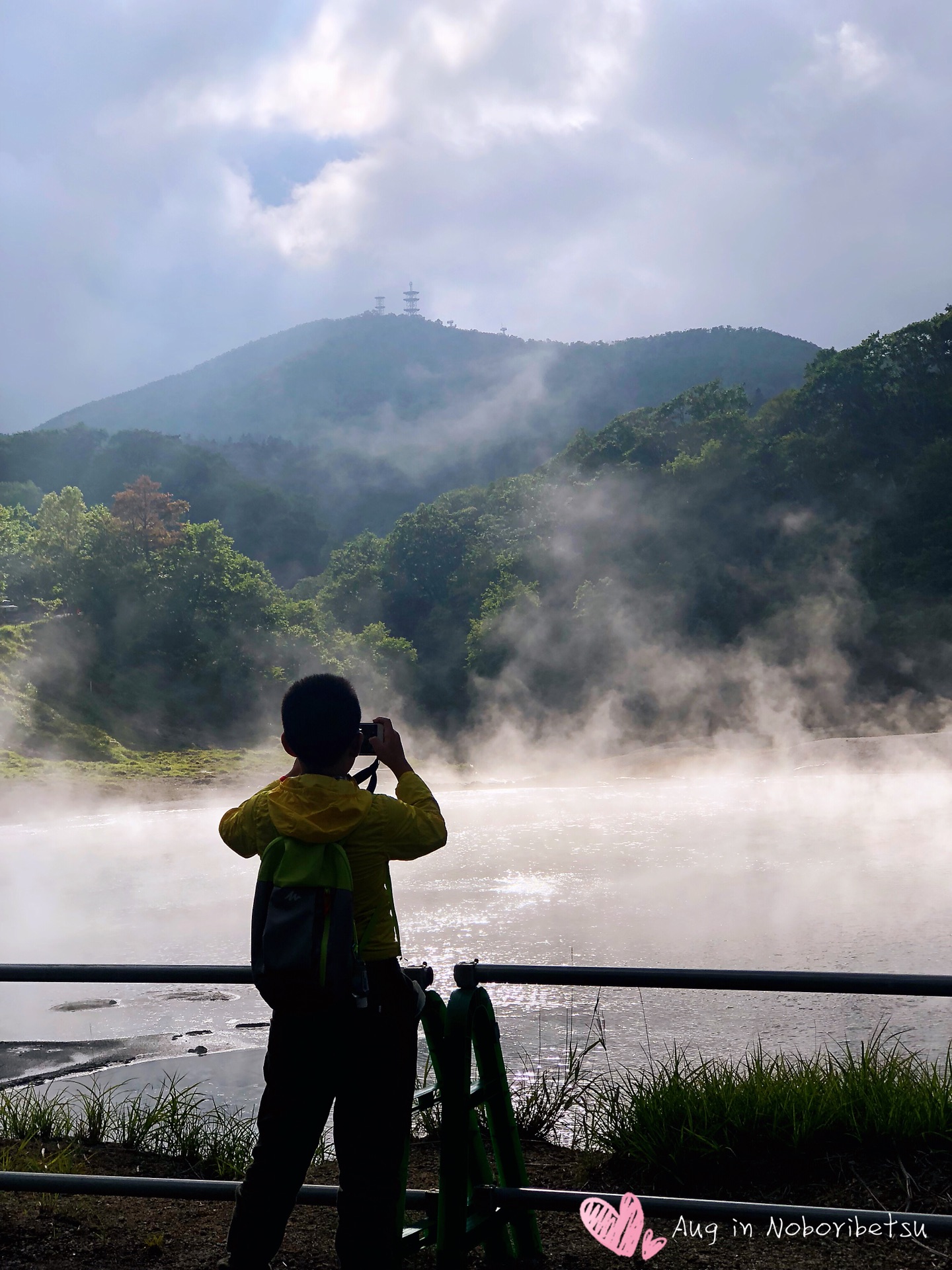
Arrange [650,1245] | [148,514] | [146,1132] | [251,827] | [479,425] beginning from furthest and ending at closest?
[479,425]
[148,514]
[146,1132]
[650,1245]
[251,827]

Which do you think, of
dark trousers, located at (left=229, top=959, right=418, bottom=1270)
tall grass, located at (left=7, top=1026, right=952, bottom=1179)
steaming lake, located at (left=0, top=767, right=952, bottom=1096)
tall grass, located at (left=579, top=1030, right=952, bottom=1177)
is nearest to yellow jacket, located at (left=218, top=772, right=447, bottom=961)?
dark trousers, located at (left=229, top=959, right=418, bottom=1270)

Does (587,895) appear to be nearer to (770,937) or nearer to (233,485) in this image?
(770,937)

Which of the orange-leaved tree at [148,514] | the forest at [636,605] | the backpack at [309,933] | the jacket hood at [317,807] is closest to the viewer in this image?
the backpack at [309,933]

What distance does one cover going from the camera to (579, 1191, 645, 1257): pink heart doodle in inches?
106

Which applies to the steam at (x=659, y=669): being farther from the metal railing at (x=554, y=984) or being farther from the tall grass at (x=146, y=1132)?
the metal railing at (x=554, y=984)

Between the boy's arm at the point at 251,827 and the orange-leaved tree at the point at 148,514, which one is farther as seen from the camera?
the orange-leaved tree at the point at 148,514

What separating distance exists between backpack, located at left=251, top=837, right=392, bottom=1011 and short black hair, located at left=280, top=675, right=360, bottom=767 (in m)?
0.24

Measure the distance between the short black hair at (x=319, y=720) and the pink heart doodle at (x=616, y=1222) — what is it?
47.3 inches

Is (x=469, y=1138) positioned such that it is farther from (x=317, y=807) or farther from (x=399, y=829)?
(x=317, y=807)

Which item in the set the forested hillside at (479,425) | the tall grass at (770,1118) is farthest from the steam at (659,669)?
the forested hillside at (479,425)

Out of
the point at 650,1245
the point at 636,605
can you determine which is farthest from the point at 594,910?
the point at 636,605

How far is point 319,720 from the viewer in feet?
8.64

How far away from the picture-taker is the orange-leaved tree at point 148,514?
54688 mm

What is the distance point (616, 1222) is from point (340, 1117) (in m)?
0.78
